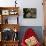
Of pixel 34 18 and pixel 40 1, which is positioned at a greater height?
pixel 40 1

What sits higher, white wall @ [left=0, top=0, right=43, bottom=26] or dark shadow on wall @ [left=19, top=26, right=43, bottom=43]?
white wall @ [left=0, top=0, right=43, bottom=26]

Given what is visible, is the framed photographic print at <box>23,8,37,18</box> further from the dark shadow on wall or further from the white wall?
the dark shadow on wall

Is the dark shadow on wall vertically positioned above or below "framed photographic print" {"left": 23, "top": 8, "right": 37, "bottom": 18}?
below

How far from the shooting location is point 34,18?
16.3ft

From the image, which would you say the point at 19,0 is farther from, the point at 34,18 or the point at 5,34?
the point at 5,34

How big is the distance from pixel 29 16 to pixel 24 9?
279 mm

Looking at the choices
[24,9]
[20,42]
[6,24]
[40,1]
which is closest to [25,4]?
[24,9]

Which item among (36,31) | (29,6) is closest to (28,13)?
(29,6)

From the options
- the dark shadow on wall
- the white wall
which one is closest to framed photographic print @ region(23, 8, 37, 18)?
the white wall

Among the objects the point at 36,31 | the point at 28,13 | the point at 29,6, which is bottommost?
the point at 36,31

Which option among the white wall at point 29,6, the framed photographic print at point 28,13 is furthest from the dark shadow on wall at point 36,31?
the framed photographic print at point 28,13

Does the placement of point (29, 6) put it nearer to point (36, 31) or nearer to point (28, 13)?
point (28, 13)

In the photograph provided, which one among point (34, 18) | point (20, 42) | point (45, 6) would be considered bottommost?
point (20, 42)

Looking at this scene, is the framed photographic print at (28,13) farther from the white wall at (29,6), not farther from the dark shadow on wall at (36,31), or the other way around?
the dark shadow on wall at (36,31)
